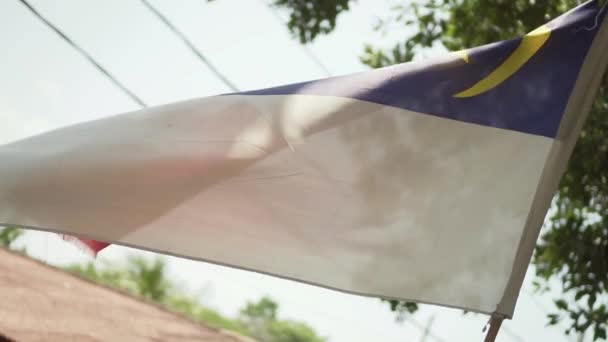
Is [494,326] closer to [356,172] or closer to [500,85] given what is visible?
[356,172]

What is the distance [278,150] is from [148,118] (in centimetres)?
53

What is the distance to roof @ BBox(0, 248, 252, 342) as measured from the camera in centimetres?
527

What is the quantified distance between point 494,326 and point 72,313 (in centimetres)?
415

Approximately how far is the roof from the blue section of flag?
299 cm

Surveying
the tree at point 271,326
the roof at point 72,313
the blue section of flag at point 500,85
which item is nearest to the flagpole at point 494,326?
the blue section of flag at point 500,85

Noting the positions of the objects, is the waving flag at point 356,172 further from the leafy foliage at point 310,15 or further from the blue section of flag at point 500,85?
the leafy foliage at point 310,15

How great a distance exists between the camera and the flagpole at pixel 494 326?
9.73 ft

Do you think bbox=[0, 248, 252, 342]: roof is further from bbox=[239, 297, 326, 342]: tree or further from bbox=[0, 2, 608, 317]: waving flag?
bbox=[239, 297, 326, 342]: tree

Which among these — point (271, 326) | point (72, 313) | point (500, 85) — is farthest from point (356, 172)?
point (271, 326)

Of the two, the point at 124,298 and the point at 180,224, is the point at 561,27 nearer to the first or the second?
the point at 180,224

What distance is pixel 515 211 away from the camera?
3225 millimetres

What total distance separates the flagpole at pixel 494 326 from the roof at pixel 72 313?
3.11 metres

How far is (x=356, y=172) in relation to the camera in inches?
122

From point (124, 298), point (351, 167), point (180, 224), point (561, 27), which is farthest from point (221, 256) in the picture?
point (124, 298)
